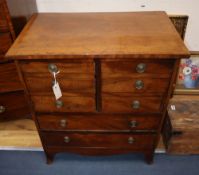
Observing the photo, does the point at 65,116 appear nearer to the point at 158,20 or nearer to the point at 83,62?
the point at 83,62

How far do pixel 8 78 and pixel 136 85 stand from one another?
870mm

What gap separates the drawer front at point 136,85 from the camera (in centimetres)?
111

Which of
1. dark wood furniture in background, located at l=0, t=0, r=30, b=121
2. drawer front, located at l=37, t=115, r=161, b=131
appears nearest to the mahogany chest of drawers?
drawer front, located at l=37, t=115, r=161, b=131

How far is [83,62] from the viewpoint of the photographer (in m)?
1.05

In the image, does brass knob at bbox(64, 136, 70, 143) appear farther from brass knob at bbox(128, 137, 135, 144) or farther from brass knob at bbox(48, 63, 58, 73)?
brass knob at bbox(48, 63, 58, 73)

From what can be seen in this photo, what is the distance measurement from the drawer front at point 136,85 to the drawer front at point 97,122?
0.20 metres

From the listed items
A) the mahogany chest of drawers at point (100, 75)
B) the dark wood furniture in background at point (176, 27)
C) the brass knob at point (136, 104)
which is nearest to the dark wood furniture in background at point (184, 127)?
the dark wood furniture in background at point (176, 27)

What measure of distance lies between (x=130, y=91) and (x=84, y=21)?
0.49 metres

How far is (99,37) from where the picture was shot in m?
1.13

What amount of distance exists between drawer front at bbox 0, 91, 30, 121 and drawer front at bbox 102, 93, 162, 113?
72 centimetres

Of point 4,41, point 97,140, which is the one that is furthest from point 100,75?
point 4,41

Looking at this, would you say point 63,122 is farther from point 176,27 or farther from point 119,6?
point 176,27

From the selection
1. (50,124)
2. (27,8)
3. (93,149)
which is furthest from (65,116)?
(27,8)

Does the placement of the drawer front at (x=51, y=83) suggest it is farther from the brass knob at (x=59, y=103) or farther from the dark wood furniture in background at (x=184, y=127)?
the dark wood furniture in background at (x=184, y=127)
